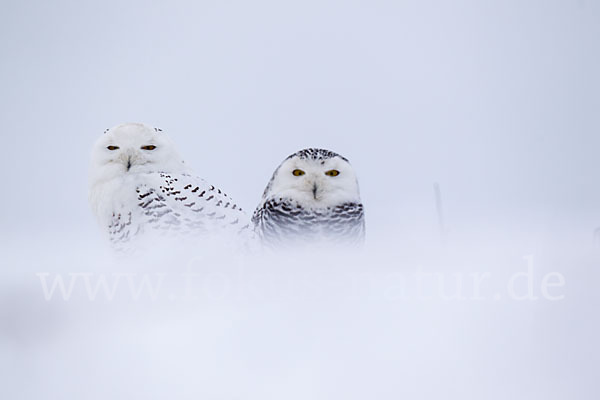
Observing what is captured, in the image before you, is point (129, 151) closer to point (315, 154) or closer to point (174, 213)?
point (174, 213)

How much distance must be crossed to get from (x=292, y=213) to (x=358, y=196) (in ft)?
0.57

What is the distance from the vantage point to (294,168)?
4.47 ft

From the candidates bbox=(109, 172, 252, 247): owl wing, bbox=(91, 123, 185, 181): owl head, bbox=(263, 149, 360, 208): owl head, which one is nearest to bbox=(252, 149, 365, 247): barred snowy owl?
bbox=(263, 149, 360, 208): owl head

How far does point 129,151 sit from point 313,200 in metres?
0.48

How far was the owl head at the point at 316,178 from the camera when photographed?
53.3 inches

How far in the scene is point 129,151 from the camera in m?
1.45

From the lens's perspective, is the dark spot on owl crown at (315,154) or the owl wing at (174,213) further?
the owl wing at (174,213)

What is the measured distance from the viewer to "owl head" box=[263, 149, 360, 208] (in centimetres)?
135

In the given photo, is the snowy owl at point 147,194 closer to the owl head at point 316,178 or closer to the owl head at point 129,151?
the owl head at point 129,151

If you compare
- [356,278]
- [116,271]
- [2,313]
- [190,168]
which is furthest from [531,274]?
[190,168]

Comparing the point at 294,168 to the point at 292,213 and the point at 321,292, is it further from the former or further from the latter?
the point at 321,292

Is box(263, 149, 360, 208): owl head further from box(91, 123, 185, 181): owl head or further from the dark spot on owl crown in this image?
box(91, 123, 185, 181): owl head

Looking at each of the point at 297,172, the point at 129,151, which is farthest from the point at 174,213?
the point at 297,172

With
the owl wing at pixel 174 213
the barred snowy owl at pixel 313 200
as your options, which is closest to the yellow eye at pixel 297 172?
the barred snowy owl at pixel 313 200
